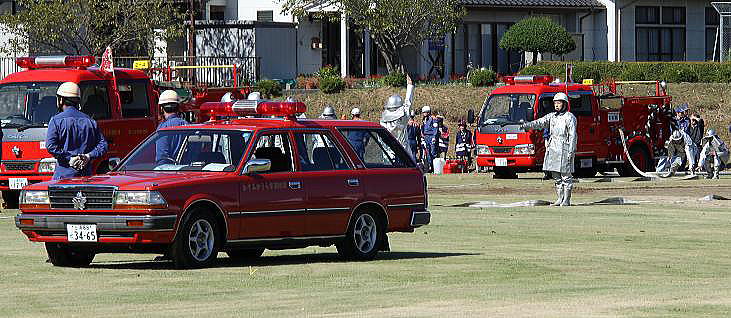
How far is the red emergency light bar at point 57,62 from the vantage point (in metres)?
28.0

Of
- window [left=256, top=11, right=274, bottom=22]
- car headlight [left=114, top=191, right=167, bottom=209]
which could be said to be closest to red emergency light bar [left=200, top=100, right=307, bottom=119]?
car headlight [left=114, top=191, right=167, bottom=209]

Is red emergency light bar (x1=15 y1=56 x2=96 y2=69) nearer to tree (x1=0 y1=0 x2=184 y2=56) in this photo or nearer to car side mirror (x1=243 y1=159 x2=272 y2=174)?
car side mirror (x1=243 y1=159 x2=272 y2=174)

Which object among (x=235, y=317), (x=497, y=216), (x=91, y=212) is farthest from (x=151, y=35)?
(x=235, y=317)

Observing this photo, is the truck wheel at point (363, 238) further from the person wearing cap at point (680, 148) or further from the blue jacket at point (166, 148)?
the person wearing cap at point (680, 148)

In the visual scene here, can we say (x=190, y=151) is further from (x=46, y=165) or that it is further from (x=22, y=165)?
(x=22, y=165)

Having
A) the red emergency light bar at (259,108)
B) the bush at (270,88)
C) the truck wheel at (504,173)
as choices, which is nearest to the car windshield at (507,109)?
the truck wheel at (504,173)

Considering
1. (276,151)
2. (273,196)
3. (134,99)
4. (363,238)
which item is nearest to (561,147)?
(134,99)

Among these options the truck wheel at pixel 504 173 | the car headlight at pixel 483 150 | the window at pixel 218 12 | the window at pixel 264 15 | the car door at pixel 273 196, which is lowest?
the truck wheel at pixel 504 173

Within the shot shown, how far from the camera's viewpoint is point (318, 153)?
16531 millimetres

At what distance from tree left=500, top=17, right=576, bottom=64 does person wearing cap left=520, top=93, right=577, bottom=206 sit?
35012 millimetres

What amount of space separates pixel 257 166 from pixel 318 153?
1.17 m

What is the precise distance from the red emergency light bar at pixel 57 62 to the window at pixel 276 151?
12.4 metres

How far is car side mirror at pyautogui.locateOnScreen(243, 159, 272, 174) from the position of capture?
1548 centimetres

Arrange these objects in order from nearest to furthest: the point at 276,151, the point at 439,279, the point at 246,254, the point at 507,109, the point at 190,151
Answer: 1. the point at 439,279
2. the point at 190,151
3. the point at 276,151
4. the point at 246,254
5. the point at 507,109
